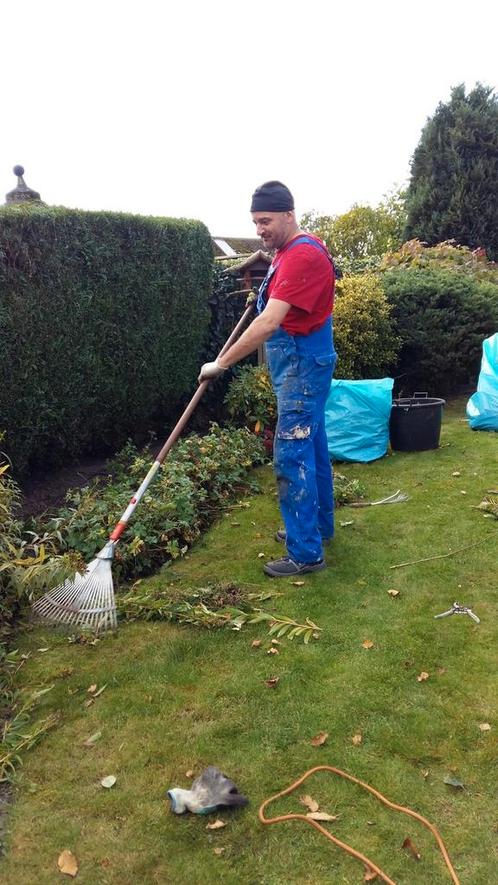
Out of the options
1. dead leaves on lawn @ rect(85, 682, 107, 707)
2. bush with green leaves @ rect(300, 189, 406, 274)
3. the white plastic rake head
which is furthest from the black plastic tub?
bush with green leaves @ rect(300, 189, 406, 274)

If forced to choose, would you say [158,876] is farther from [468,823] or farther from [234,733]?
[468,823]

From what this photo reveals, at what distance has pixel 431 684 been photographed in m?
2.55

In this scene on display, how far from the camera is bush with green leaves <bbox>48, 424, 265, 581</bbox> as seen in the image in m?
3.75

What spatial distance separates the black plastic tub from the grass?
200 cm

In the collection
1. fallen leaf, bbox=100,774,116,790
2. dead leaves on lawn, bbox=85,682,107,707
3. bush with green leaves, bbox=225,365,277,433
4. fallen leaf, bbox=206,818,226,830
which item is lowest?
dead leaves on lawn, bbox=85,682,107,707

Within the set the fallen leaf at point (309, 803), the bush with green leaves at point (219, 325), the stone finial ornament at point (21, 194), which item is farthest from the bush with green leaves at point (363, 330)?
the fallen leaf at point (309, 803)

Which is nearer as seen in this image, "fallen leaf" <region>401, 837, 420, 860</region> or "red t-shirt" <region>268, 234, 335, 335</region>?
"fallen leaf" <region>401, 837, 420, 860</region>

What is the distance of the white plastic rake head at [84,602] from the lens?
10.2ft

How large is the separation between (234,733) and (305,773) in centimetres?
33

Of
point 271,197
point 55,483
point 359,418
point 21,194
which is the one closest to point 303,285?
point 271,197

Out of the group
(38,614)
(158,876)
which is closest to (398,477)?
(38,614)

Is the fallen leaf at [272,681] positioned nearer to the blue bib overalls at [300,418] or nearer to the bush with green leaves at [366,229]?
the blue bib overalls at [300,418]

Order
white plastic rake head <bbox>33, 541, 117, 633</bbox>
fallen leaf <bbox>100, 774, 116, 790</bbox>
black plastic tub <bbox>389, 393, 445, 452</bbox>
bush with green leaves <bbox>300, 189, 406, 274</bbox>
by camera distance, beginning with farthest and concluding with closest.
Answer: bush with green leaves <bbox>300, 189, 406, 274</bbox> < black plastic tub <bbox>389, 393, 445, 452</bbox> < white plastic rake head <bbox>33, 541, 117, 633</bbox> < fallen leaf <bbox>100, 774, 116, 790</bbox>

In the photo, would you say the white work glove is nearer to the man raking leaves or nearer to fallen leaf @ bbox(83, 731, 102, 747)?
the man raking leaves
